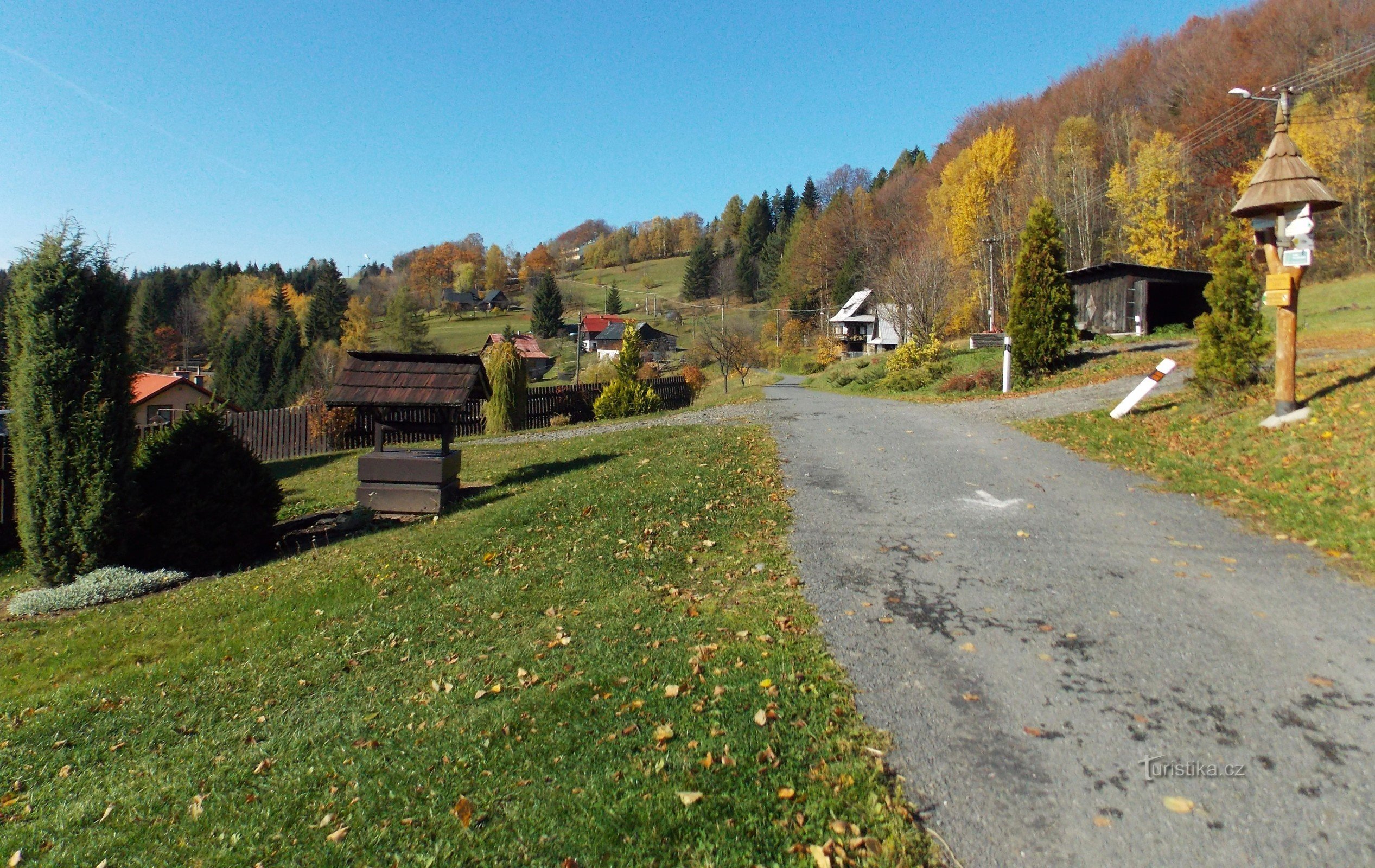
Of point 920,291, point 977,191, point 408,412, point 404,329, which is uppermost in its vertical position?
point 977,191

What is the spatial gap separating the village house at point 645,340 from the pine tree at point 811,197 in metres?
31.9

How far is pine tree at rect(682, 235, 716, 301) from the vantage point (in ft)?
342

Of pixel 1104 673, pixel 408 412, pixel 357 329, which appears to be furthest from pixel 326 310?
pixel 1104 673

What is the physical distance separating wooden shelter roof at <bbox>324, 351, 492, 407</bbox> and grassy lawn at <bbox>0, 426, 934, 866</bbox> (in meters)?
3.62

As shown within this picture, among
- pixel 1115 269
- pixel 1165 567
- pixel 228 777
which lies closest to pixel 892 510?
pixel 1165 567

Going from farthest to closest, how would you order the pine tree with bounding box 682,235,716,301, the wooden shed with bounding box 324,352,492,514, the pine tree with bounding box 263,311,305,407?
1. the pine tree with bounding box 682,235,716,301
2. the pine tree with bounding box 263,311,305,407
3. the wooden shed with bounding box 324,352,492,514

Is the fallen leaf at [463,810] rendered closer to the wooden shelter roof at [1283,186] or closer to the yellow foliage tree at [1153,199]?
the wooden shelter roof at [1283,186]

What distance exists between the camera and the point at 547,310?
8450 cm

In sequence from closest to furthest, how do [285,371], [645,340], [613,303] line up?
1. [285,371]
2. [645,340]
3. [613,303]

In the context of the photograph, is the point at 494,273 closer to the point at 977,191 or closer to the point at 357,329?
the point at 357,329

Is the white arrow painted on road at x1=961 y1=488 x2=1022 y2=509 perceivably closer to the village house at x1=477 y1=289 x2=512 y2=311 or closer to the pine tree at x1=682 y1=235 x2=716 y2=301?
the pine tree at x1=682 y1=235 x2=716 y2=301

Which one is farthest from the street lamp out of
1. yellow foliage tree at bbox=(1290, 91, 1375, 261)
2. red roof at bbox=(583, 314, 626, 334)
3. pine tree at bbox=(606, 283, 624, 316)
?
pine tree at bbox=(606, 283, 624, 316)

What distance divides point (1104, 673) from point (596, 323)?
86308 mm
